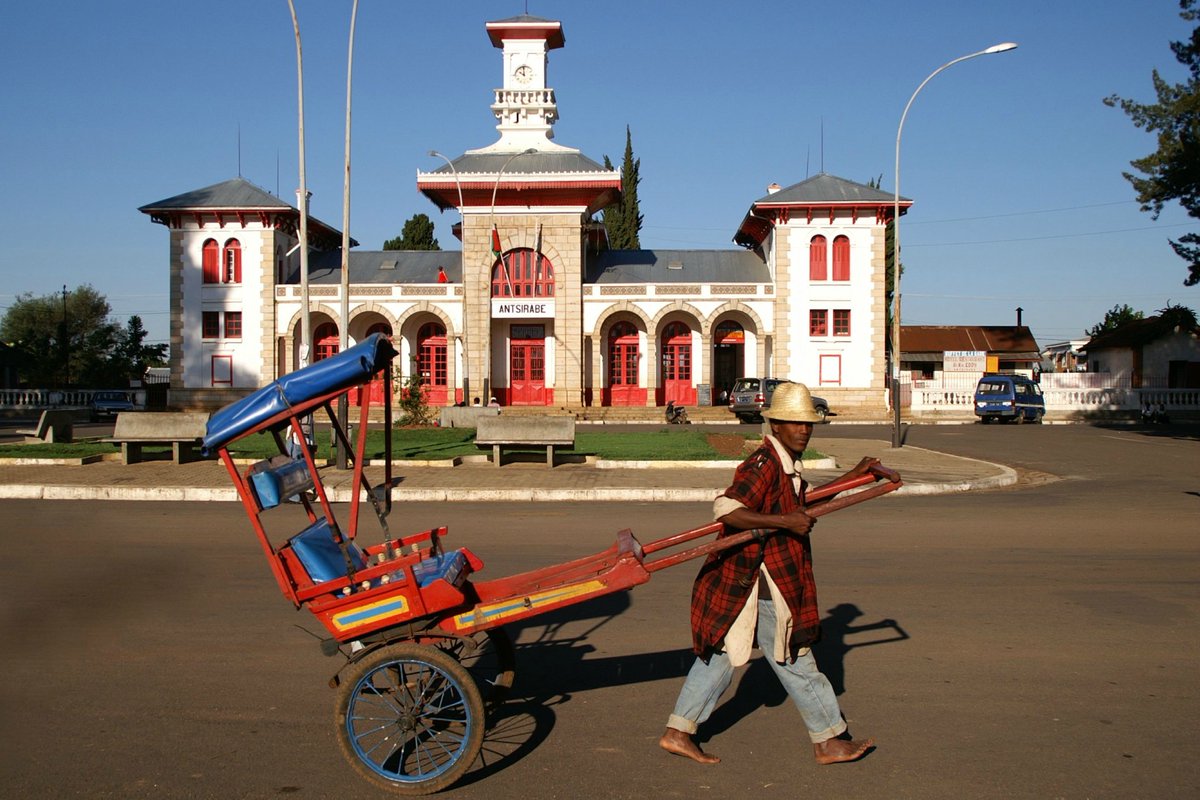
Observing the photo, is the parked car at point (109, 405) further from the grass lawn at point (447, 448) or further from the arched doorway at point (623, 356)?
the grass lawn at point (447, 448)

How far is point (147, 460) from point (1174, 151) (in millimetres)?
31804

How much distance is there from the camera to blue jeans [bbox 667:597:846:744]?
429 cm

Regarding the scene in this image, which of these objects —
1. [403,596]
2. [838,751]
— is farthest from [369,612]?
[838,751]

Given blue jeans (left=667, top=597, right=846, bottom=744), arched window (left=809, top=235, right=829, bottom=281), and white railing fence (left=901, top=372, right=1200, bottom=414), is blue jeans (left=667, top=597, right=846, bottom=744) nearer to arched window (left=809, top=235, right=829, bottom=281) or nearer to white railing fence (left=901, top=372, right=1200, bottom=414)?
white railing fence (left=901, top=372, right=1200, bottom=414)

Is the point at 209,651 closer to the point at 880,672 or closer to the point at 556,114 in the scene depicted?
the point at 880,672

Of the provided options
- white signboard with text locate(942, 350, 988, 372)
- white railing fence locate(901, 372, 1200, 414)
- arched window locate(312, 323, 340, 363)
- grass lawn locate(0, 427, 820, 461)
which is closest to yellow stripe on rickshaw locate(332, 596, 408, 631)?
grass lawn locate(0, 427, 820, 461)

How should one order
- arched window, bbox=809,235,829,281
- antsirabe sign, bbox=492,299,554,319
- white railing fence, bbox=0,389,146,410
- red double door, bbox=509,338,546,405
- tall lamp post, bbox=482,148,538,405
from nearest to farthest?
tall lamp post, bbox=482,148,538,405 → antsirabe sign, bbox=492,299,554,319 → arched window, bbox=809,235,829,281 → red double door, bbox=509,338,546,405 → white railing fence, bbox=0,389,146,410

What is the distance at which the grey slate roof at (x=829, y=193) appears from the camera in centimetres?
4356

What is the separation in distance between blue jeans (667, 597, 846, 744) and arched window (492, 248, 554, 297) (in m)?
40.2

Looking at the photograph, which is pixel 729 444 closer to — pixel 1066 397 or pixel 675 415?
pixel 675 415

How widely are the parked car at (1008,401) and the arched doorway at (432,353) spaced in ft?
77.1

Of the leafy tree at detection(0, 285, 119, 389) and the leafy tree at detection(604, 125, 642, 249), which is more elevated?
the leafy tree at detection(604, 125, 642, 249)

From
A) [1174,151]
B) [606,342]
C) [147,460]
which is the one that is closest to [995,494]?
[147,460]

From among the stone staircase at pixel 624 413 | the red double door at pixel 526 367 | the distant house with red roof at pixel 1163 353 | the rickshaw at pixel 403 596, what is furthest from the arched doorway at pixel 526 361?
the rickshaw at pixel 403 596
